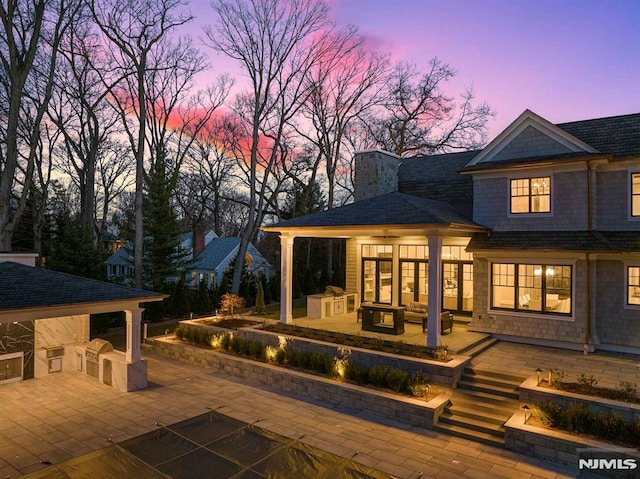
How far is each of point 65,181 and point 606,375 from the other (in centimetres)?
4459

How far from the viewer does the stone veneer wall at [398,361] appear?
933 cm

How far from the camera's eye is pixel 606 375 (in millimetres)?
9344

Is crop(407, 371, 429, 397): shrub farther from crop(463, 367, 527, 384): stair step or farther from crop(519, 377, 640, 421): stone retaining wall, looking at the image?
crop(519, 377, 640, 421): stone retaining wall

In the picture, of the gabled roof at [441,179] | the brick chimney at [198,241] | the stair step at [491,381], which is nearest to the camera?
Answer: the stair step at [491,381]

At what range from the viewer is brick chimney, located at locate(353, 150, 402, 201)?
16734 millimetres

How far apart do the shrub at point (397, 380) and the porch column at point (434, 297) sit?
161 centimetres

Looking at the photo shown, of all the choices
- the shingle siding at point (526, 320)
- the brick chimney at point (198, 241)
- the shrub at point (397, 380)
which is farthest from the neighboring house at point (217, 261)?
the shrub at point (397, 380)

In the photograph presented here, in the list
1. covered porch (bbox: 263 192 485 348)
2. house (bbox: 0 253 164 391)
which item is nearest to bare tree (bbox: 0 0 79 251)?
house (bbox: 0 253 164 391)

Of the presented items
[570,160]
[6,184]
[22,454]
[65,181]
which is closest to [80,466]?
[22,454]

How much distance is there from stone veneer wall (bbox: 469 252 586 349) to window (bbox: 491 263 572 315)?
197mm

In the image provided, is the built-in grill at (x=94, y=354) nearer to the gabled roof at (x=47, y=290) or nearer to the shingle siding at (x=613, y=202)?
the gabled roof at (x=47, y=290)

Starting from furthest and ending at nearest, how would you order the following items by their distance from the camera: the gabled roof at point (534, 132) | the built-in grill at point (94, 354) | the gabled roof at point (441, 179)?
the gabled roof at point (441, 179) < the gabled roof at point (534, 132) < the built-in grill at point (94, 354)

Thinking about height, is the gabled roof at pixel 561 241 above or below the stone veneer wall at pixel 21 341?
above

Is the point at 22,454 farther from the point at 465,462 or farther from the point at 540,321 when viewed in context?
the point at 540,321
